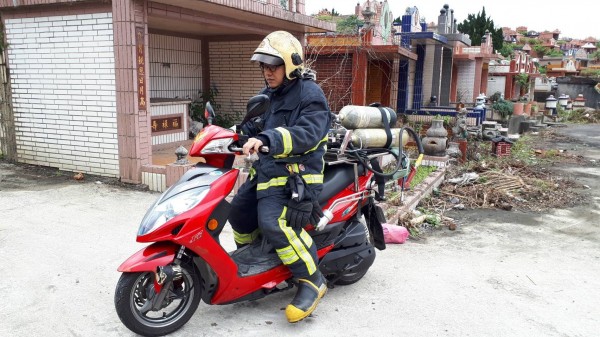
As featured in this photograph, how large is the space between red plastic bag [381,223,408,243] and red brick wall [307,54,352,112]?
24.5ft

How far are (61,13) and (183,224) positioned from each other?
5502mm

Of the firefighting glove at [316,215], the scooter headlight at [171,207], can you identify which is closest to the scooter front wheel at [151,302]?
the scooter headlight at [171,207]

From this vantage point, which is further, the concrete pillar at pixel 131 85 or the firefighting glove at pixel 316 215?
the concrete pillar at pixel 131 85

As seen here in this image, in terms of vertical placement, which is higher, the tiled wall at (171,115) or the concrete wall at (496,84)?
the concrete wall at (496,84)

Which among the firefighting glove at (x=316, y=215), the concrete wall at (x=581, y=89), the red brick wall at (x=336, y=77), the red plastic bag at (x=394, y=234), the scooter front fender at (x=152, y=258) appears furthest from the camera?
the concrete wall at (x=581, y=89)

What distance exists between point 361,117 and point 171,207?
5.40 ft

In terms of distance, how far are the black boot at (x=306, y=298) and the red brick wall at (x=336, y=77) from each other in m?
9.28

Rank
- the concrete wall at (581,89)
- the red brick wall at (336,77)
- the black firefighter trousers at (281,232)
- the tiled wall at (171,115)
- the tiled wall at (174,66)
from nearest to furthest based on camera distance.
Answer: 1. the black firefighter trousers at (281,232)
2. the tiled wall at (171,115)
3. the tiled wall at (174,66)
4. the red brick wall at (336,77)
5. the concrete wall at (581,89)

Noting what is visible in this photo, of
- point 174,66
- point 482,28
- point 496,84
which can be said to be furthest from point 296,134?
point 482,28

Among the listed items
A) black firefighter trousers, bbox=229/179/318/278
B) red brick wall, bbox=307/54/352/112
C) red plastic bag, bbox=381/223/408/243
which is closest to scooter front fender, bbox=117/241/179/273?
black firefighter trousers, bbox=229/179/318/278

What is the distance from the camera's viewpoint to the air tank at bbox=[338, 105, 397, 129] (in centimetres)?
367

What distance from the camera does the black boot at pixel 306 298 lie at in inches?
119

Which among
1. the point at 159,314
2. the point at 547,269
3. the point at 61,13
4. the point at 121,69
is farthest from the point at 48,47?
the point at 547,269

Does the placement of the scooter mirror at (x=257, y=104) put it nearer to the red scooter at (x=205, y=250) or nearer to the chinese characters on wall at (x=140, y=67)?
the red scooter at (x=205, y=250)
